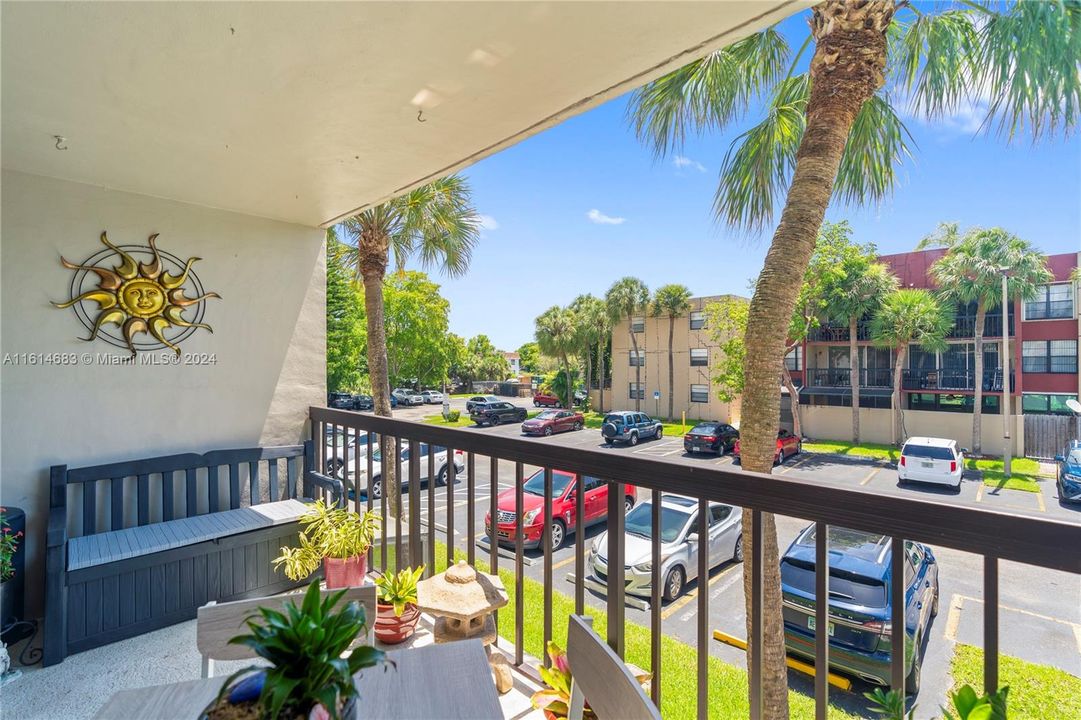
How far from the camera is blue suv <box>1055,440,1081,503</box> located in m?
8.99

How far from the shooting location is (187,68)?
1573mm

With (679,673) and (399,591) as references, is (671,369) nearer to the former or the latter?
(679,673)

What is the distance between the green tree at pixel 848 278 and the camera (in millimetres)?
14984

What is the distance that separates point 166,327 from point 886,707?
3537 mm

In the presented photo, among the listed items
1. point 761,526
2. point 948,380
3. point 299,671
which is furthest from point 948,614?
point 948,380

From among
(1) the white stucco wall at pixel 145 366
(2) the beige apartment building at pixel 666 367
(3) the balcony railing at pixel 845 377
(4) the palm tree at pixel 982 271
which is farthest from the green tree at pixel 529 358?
(1) the white stucco wall at pixel 145 366

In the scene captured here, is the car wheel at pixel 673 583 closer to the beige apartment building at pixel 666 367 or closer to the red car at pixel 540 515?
the red car at pixel 540 515

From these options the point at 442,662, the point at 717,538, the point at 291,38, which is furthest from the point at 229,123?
the point at 717,538

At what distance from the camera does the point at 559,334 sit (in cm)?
2498

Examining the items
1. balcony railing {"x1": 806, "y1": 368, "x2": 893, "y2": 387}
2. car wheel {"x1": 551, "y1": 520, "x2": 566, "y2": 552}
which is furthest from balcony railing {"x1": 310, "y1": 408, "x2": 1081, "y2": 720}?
balcony railing {"x1": 806, "y1": 368, "x2": 893, "y2": 387}

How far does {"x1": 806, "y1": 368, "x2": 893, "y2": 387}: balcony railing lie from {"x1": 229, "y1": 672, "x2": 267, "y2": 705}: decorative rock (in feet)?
65.5

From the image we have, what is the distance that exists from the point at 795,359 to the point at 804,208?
61.0 feet

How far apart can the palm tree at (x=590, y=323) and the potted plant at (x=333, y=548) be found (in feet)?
69.7

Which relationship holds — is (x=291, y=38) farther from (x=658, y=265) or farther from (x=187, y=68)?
(x=658, y=265)
